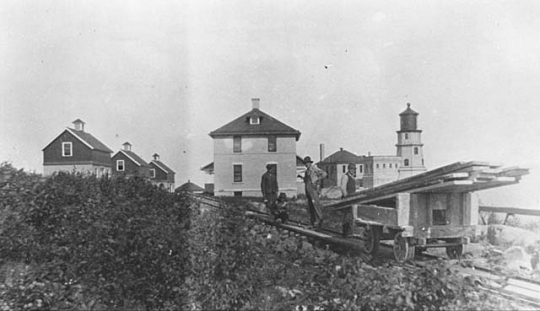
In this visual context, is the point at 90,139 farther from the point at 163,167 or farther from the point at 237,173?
the point at 237,173

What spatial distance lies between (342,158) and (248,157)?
2.05 m

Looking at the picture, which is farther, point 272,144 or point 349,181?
point 272,144

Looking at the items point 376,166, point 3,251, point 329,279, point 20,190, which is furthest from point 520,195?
point 20,190

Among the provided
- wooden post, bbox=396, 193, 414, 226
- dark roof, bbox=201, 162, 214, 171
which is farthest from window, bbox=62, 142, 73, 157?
wooden post, bbox=396, 193, 414, 226

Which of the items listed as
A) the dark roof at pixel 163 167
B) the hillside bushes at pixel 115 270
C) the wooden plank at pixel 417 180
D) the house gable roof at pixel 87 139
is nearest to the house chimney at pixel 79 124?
the house gable roof at pixel 87 139

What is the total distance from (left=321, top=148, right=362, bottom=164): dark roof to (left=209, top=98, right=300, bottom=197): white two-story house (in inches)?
26.8

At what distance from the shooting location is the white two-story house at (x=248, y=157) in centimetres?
893

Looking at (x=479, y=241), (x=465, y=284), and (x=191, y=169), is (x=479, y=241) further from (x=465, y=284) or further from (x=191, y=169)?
(x=191, y=169)

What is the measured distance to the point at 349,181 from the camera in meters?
8.41

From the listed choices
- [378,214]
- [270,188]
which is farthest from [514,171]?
[270,188]

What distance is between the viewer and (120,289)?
4883 mm

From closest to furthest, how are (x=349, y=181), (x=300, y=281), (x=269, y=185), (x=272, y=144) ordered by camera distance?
(x=300, y=281) → (x=349, y=181) → (x=269, y=185) → (x=272, y=144)

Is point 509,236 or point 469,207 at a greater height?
point 469,207

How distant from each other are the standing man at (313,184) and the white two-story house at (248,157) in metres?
0.36
